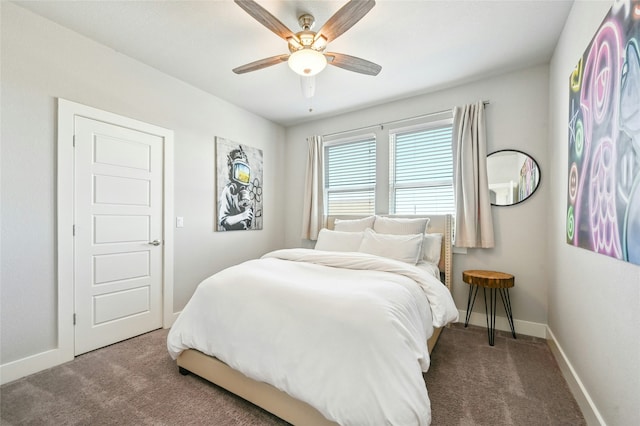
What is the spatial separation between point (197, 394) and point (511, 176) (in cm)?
335

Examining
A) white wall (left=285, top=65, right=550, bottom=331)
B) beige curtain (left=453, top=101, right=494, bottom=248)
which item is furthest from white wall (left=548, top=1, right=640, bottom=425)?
beige curtain (left=453, top=101, right=494, bottom=248)

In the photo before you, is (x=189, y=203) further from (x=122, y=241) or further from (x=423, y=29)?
(x=423, y=29)

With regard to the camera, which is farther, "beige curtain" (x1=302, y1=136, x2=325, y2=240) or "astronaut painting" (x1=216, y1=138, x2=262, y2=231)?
"beige curtain" (x1=302, y1=136, x2=325, y2=240)

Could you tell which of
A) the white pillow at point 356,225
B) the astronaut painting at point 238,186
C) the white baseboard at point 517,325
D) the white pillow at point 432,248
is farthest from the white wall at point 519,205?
the astronaut painting at point 238,186

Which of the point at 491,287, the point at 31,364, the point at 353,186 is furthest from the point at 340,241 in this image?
the point at 31,364

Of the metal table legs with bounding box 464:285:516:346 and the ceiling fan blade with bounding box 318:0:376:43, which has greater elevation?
the ceiling fan blade with bounding box 318:0:376:43

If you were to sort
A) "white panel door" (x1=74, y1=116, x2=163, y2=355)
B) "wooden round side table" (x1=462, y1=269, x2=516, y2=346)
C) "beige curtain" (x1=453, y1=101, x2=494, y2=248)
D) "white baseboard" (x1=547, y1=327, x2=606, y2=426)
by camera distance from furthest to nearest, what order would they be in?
1. "beige curtain" (x1=453, y1=101, x2=494, y2=248)
2. "wooden round side table" (x1=462, y1=269, x2=516, y2=346)
3. "white panel door" (x1=74, y1=116, x2=163, y2=355)
4. "white baseboard" (x1=547, y1=327, x2=606, y2=426)

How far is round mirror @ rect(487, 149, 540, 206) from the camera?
2676mm

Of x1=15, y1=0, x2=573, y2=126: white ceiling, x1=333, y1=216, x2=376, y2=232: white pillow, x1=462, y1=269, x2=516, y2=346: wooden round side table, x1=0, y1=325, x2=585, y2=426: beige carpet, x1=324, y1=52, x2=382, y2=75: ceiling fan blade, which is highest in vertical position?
x1=15, y1=0, x2=573, y2=126: white ceiling

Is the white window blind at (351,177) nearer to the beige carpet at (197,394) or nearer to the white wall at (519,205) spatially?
the white wall at (519,205)

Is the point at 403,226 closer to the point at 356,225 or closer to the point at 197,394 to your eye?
the point at 356,225

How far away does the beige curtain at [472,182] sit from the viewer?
279 cm

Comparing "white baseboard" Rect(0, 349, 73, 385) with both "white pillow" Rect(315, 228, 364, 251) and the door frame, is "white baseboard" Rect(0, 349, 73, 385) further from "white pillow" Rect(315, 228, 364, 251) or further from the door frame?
"white pillow" Rect(315, 228, 364, 251)

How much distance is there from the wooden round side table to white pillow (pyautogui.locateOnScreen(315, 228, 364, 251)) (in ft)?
3.66
